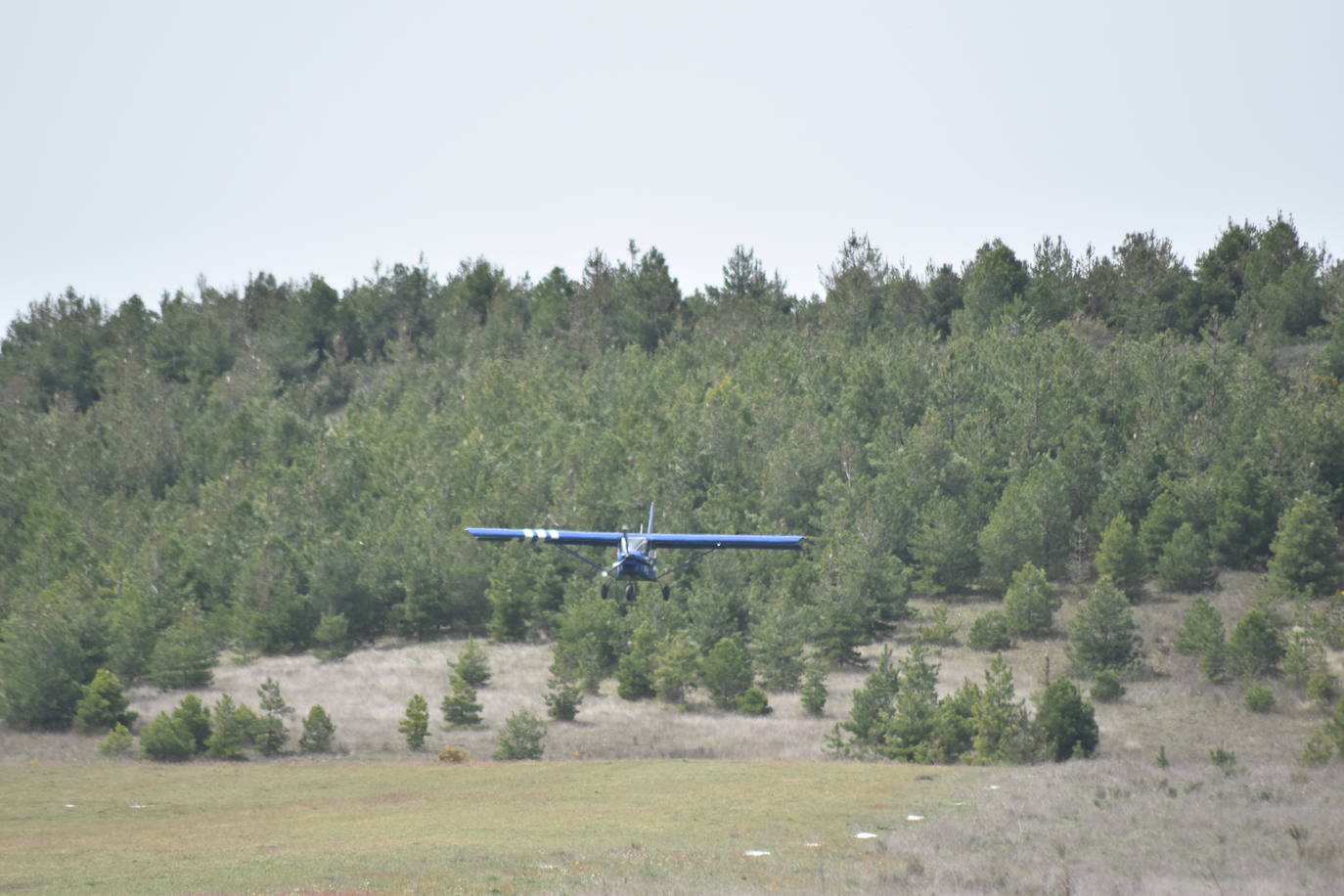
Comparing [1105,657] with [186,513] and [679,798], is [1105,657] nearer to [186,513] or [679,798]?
[679,798]

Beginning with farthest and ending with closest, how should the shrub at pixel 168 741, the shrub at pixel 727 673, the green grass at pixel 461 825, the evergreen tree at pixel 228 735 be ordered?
1. the shrub at pixel 727 673
2. the evergreen tree at pixel 228 735
3. the shrub at pixel 168 741
4. the green grass at pixel 461 825

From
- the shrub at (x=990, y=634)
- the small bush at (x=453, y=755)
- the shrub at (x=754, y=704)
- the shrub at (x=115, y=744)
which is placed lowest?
the shrub at (x=115, y=744)

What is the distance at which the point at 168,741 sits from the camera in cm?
6144

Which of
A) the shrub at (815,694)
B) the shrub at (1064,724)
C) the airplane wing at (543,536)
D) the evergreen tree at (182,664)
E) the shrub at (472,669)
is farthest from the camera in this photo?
the evergreen tree at (182,664)

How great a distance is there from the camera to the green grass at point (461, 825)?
3175 cm

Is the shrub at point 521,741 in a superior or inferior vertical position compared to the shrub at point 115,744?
superior

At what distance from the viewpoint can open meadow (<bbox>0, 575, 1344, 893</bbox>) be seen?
3161cm

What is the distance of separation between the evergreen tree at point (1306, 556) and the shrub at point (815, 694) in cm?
2732

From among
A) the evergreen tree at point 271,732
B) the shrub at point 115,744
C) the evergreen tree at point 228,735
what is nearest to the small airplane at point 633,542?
the evergreen tree at point 271,732

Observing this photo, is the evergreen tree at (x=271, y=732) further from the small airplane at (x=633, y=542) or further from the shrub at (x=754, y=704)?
the shrub at (x=754, y=704)

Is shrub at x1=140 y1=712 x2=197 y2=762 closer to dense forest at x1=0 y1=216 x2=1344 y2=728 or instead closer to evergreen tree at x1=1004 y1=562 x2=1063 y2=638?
dense forest at x1=0 y1=216 x2=1344 y2=728

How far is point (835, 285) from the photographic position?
467 ft

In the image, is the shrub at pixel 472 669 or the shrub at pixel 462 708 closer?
the shrub at pixel 462 708

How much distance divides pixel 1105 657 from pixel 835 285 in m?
76.5
